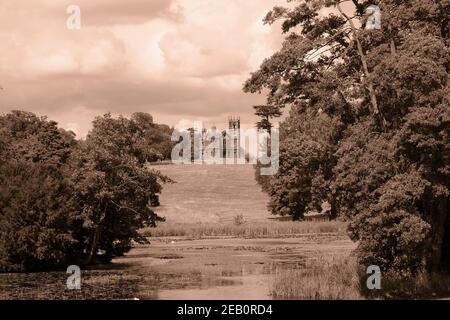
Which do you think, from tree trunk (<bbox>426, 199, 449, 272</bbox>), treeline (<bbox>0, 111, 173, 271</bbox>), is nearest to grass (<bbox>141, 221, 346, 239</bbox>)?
treeline (<bbox>0, 111, 173, 271</bbox>)

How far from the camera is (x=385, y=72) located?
1150 inches

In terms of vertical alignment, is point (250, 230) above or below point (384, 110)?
below

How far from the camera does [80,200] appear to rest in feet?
151

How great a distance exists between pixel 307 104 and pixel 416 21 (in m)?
7.15

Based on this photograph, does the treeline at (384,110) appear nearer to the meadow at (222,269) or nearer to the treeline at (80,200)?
the meadow at (222,269)

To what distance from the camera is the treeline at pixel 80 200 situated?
42469 millimetres

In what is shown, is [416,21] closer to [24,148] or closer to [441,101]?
[441,101]

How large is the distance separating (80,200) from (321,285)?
20.7 metres

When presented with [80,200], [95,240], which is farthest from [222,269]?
[80,200]

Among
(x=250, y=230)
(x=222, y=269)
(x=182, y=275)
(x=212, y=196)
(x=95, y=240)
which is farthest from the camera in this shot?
(x=212, y=196)

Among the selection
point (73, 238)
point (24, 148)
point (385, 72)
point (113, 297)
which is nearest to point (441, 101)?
point (385, 72)

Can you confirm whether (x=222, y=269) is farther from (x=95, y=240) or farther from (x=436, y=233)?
(x=436, y=233)

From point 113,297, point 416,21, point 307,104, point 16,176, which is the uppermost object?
point 416,21

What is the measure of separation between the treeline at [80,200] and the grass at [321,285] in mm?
14995
